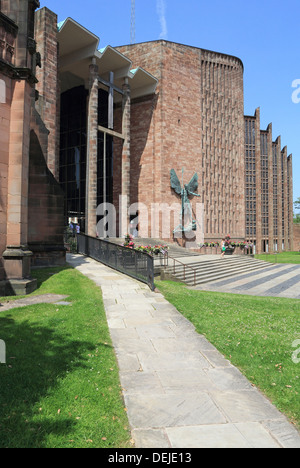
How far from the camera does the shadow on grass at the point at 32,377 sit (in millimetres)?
2908

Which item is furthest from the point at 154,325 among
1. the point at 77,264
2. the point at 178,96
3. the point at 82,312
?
the point at 178,96

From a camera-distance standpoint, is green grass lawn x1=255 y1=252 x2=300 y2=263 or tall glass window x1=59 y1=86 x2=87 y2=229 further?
green grass lawn x1=255 y1=252 x2=300 y2=263

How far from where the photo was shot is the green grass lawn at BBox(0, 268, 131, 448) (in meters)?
2.88

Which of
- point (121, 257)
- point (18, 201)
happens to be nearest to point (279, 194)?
point (121, 257)

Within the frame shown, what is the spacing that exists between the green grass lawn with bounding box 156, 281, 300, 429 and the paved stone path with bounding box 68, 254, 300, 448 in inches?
8.2

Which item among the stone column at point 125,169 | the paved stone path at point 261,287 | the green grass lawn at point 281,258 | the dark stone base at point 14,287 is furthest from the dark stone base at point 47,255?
the green grass lawn at point 281,258

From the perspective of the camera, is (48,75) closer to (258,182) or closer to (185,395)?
(185,395)

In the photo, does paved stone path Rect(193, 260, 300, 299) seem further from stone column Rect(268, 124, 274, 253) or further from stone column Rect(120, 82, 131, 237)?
stone column Rect(268, 124, 274, 253)

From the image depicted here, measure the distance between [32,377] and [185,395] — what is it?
2.05 m

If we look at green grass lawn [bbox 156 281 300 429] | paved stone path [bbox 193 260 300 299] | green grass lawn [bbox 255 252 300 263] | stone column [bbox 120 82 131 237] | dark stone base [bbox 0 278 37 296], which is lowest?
green grass lawn [bbox 255 252 300 263]

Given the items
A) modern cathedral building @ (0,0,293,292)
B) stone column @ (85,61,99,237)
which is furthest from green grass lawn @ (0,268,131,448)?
stone column @ (85,61,99,237)

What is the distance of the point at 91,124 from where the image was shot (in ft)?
85.4

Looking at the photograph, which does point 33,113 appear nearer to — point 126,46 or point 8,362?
point 8,362
